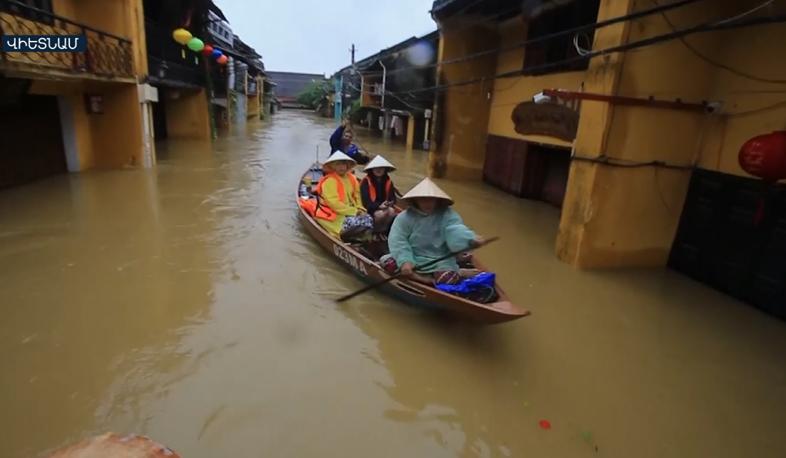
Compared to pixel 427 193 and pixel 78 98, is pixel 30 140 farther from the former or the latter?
pixel 427 193

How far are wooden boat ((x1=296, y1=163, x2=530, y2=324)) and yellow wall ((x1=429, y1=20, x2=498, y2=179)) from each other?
6438 millimetres

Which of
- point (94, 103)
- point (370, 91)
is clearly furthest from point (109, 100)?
point (370, 91)

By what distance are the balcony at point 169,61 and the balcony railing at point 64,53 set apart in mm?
1846

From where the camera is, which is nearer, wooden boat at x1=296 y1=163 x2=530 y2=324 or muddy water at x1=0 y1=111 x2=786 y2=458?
muddy water at x1=0 y1=111 x2=786 y2=458

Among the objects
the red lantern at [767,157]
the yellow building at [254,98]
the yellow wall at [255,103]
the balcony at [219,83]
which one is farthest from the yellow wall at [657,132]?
the yellow wall at [255,103]

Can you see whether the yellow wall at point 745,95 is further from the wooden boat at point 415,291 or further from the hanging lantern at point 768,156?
the wooden boat at point 415,291

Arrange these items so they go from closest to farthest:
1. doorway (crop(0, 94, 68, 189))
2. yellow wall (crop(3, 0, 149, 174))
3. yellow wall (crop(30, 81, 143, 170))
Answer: doorway (crop(0, 94, 68, 189)) → yellow wall (crop(3, 0, 149, 174)) → yellow wall (crop(30, 81, 143, 170))

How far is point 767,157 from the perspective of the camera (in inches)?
164

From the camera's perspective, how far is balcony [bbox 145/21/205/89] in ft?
38.5

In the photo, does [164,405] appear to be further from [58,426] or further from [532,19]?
[532,19]

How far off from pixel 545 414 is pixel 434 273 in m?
1.54

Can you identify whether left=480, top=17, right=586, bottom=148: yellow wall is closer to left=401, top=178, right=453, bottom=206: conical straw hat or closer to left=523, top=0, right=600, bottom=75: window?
left=523, top=0, right=600, bottom=75: window

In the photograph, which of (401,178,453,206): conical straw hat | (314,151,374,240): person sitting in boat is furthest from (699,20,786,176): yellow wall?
(314,151,374,240): person sitting in boat

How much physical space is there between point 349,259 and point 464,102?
7.79 metres
